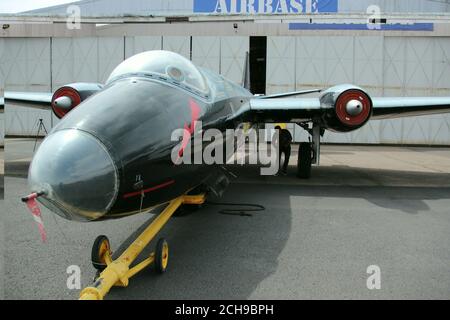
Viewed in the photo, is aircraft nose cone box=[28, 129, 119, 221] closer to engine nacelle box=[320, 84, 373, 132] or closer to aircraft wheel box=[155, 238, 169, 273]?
aircraft wheel box=[155, 238, 169, 273]

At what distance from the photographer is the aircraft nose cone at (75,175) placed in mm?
2844

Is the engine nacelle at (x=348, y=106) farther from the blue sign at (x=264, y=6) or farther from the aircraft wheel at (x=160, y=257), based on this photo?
the blue sign at (x=264, y=6)

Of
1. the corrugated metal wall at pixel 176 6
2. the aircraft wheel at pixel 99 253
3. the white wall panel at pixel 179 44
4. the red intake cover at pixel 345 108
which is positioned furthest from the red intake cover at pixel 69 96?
the corrugated metal wall at pixel 176 6

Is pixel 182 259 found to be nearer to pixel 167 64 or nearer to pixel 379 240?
pixel 167 64

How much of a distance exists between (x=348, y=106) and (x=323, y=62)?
16168mm

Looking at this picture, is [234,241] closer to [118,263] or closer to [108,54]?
[118,263]

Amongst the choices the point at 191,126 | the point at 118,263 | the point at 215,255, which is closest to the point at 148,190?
the point at 118,263

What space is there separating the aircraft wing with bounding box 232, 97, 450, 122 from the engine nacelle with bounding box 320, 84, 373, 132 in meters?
0.13

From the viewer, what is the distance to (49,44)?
24656 mm

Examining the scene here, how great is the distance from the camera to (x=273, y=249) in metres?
4.62

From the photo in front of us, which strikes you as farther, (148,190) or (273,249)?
(273,249)

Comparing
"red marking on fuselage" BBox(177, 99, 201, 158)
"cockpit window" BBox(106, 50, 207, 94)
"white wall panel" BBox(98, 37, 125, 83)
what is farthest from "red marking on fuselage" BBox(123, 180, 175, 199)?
"white wall panel" BBox(98, 37, 125, 83)

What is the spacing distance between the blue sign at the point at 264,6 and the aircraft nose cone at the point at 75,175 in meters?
25.1
